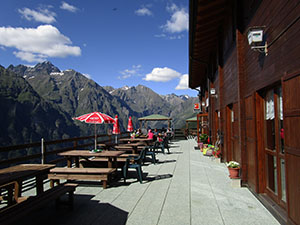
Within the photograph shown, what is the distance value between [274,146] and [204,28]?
576 centimetres

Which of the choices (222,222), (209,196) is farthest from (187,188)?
(222,222)

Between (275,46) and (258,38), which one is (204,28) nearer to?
(258,38)

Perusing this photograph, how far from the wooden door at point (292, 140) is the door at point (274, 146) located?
24.8 inches

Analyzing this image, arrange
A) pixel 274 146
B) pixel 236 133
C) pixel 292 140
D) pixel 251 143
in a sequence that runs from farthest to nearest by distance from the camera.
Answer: pixel 236 133, pixel 251 143, pixel 274 146, pixel 292 140

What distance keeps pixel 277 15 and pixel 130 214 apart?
3909 mm

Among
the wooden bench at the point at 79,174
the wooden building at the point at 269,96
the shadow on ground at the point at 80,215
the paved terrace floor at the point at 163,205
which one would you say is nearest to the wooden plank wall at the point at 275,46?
the wooden building at the point at 269,96

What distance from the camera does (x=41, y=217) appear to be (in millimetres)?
3918

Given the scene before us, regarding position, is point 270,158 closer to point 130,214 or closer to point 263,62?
point 263,62

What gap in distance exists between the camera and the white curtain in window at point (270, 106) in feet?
13.8

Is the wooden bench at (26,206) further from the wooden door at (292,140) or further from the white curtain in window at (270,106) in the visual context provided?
the white curtain in window at (270,106)

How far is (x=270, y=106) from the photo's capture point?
433 centimetres

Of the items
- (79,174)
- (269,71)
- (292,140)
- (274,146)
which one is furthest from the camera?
(79,174)

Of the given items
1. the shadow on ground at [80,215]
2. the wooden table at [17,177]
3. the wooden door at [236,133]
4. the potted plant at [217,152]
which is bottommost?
the shadow on ground at [80,215]

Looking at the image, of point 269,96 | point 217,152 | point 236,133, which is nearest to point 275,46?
point 269,96
